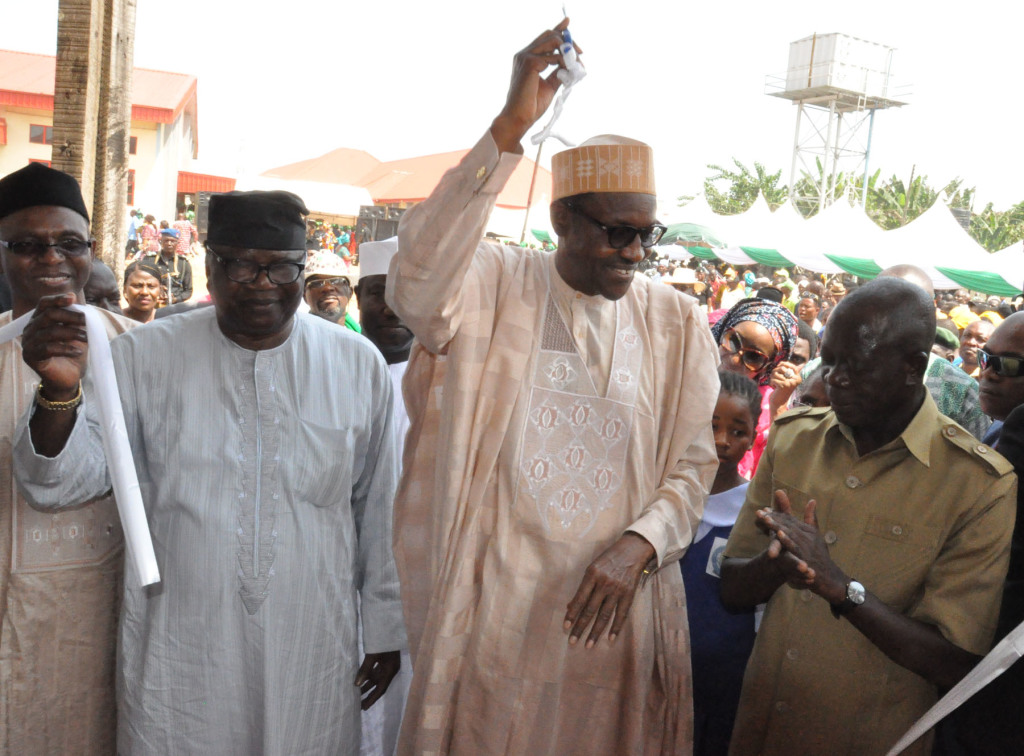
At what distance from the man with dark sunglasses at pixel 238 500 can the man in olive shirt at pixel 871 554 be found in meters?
1.09

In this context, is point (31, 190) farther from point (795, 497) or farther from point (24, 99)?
point (24, 99)

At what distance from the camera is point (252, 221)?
2.26 meters

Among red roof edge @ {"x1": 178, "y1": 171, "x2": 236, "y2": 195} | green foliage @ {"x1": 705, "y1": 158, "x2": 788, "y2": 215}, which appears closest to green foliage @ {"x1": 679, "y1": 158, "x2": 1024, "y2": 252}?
green foliage @ {"x1": 705, "y1": 158, "x2": 788, "y2": 215}

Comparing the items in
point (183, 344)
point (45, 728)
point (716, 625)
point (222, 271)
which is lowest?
point (45, 728)

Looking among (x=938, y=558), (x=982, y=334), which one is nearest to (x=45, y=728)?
(x=938, y=558)

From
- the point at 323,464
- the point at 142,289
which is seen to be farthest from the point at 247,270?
the point at 142,289

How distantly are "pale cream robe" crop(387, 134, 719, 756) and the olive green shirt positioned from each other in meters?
0.23

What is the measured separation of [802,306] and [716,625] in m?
9.91

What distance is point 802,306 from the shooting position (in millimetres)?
12039

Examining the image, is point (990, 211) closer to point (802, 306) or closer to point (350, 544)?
point (802, 306)

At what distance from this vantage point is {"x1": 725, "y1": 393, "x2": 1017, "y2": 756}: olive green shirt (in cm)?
202

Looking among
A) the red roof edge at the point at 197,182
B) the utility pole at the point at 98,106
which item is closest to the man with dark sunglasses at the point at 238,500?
the utility pole at the point at 98,106

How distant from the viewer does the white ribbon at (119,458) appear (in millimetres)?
1903

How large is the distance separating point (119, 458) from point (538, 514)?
101 centimetres
